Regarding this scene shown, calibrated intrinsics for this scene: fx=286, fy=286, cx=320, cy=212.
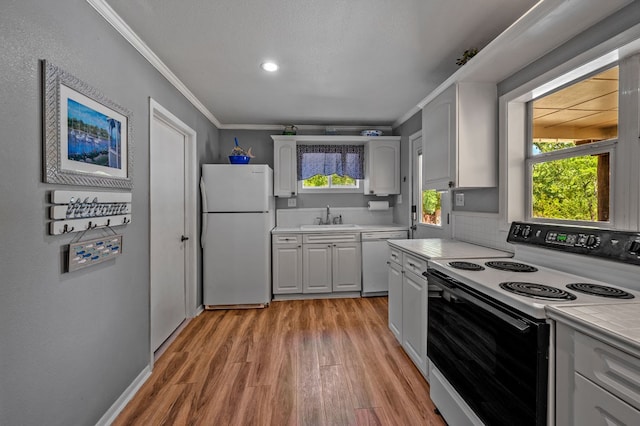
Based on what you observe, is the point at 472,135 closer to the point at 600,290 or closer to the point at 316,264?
the point at 600,290

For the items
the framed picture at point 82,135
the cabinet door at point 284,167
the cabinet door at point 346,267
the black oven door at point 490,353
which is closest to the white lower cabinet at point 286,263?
the cabinet door at point 346,267

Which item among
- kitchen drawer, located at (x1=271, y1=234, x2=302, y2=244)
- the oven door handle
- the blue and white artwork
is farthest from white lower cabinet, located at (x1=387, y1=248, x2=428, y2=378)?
the blue and white artwork

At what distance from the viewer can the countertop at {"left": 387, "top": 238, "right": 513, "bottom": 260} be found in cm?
196

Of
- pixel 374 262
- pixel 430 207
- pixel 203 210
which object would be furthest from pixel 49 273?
pixel 430 207

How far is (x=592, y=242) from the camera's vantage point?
138cm

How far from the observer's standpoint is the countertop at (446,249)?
1.96 m

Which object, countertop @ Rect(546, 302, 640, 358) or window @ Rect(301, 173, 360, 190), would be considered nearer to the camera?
countertop @ Rect(546, 302, 640, 358)

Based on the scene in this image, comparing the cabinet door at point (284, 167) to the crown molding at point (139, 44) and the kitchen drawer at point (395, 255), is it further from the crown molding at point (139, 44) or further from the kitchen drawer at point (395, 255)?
the kitchen drawer at point (395, 255)

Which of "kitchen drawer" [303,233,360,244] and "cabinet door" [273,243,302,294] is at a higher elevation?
"kitchen drawer" [303,233,360,244]

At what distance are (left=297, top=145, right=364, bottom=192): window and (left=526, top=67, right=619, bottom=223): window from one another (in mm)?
2458

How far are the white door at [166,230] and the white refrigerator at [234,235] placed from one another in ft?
1.22

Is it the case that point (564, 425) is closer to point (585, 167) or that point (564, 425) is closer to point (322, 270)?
point (585, 167)

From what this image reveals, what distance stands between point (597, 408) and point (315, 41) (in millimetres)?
2328

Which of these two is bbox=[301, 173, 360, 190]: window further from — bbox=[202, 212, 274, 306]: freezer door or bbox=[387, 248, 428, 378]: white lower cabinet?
bbox=[387, 248, 428, 378]: white lower cabinet
